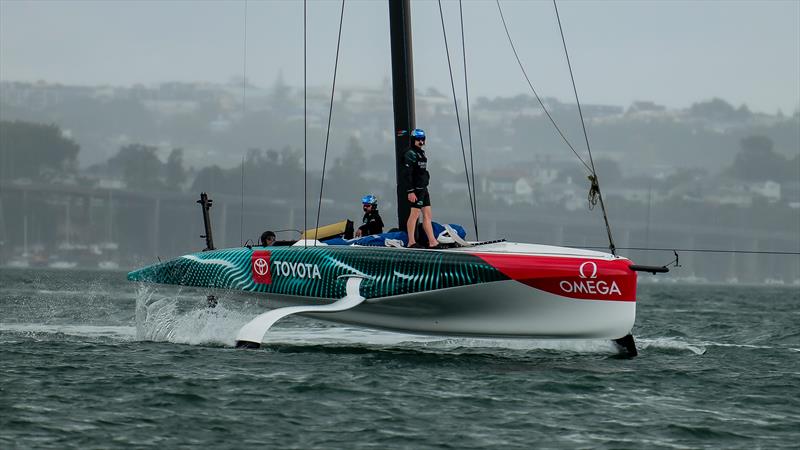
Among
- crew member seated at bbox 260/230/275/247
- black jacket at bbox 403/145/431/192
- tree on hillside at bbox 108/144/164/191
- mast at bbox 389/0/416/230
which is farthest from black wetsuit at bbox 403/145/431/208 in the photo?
tree on hillside at bbox 108/144/164/191

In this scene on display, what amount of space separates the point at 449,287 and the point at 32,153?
142182 millimetres

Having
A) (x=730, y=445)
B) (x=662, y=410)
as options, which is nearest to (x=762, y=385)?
(x=662, y=410)

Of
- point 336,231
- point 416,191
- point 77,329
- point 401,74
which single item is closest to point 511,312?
point 416,191

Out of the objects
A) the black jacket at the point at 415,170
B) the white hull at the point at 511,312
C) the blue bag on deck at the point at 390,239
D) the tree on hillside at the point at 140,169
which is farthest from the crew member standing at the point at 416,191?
the tree on hillside at the point at 140,169

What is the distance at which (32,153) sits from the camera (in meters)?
147

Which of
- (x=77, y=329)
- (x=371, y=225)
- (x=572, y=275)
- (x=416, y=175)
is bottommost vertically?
(x=77, y=329)

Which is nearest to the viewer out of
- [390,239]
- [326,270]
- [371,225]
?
[326,270]

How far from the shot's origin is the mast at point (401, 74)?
12.5 m

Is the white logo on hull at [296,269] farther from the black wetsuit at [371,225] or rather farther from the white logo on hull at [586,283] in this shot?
the white logo on hull at [586,283]

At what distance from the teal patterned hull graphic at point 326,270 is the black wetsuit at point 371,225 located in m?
0.88

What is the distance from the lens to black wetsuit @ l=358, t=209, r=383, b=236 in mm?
12711

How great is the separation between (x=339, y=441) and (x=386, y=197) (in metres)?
140

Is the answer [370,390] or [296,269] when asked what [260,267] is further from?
[370,390]

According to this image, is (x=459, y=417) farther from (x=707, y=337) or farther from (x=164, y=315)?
(x=707, y=337)
